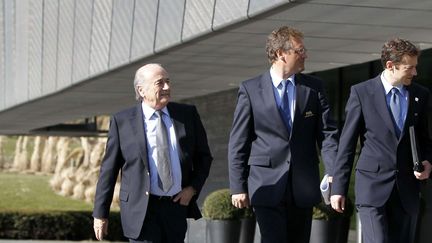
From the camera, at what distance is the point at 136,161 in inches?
304

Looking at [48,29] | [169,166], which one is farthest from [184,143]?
[48,29]

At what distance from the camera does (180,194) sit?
7.67 m

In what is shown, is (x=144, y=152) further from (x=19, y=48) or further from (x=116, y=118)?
(x=19, y=48)

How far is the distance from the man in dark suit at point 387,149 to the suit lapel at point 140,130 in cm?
126

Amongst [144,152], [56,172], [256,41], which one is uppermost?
[256,41]

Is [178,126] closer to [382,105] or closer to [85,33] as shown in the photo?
[382,105]

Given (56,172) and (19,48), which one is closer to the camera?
(19,48)

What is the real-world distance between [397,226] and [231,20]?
5214 mm

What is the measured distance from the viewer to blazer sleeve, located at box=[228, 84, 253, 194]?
24.5 ft

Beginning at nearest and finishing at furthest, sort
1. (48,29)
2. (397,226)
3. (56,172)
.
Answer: (397,226) → (48,29) → (56,172)

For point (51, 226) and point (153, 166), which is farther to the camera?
point (51, 226)

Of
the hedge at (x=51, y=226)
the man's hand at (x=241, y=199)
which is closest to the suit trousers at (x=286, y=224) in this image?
the man's hand at (x=241, y=199)

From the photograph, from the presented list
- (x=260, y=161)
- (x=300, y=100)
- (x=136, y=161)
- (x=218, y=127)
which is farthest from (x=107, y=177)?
(x=218, y=127)

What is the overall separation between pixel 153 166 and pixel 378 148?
A: 1469mm
